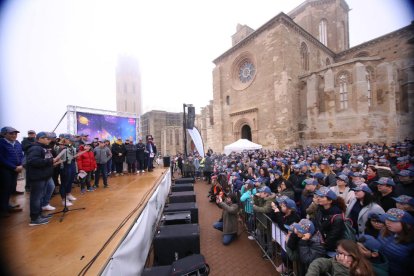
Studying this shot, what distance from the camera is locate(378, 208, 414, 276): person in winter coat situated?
2.10m

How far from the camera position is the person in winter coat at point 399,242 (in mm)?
2098

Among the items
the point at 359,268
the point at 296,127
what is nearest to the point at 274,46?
the point at 296,127

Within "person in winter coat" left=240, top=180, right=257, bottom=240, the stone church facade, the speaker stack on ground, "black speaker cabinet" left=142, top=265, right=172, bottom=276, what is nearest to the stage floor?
"black speaker cabinet" left=142, top=265, right=172, bottom=276

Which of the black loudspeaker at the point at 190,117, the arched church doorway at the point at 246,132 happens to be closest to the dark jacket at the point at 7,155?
the black loudspeaker at the point at 190,117

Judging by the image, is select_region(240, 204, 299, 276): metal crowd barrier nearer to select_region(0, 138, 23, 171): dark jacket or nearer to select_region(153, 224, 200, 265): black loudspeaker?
select_region(153, 224, 200, 265): black loudspeaker

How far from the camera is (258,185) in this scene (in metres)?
5.64

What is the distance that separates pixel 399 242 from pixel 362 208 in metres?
1.26

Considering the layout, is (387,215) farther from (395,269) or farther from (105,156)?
(105,156)

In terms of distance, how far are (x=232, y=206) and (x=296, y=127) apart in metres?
16.4

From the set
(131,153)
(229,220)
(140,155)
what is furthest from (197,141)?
(229,220)

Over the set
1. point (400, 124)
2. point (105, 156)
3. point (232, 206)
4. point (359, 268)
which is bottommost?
point (232, 206)

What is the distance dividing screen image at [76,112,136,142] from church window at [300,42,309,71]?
18769 millimetres

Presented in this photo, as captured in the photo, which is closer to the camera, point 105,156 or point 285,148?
point 105,156

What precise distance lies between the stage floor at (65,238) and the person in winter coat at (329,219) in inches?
126
